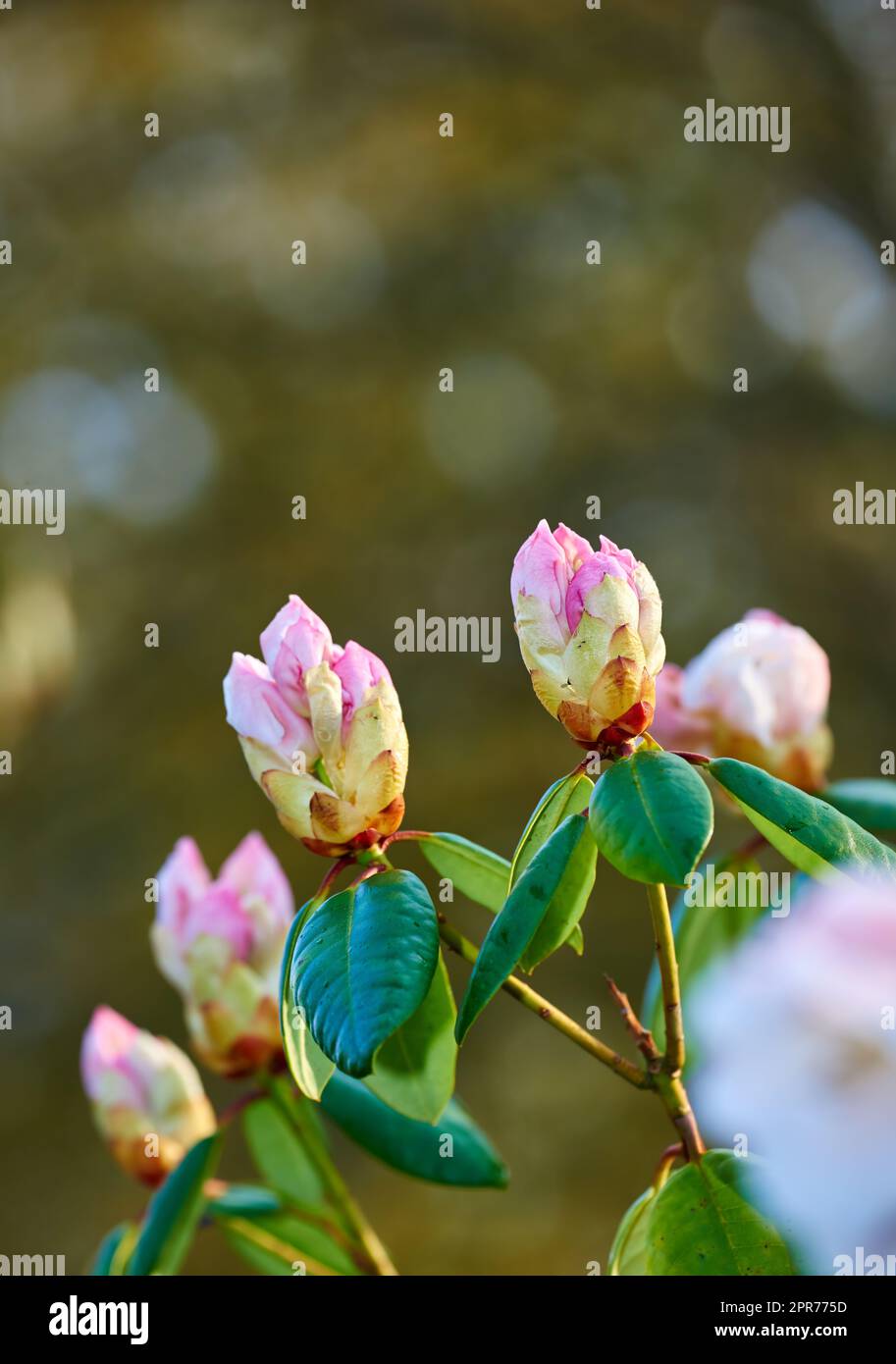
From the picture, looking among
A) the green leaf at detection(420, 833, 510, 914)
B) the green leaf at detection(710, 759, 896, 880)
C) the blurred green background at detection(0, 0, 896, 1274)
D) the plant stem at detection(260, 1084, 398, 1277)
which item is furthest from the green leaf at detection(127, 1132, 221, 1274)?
the blurred green background at detection(0, 0, 896, 1274)

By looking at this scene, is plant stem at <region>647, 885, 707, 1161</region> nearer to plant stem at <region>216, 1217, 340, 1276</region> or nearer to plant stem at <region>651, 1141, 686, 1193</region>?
plant stem at <region>651, 1141, 686, 1193</region>

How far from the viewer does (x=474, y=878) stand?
0.40 m

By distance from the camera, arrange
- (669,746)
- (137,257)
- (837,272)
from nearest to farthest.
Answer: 1. (669,746)
2. (837,272)
3. (137,257)

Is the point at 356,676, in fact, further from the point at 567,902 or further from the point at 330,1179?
the point at 330,1179

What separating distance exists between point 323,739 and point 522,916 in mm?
84

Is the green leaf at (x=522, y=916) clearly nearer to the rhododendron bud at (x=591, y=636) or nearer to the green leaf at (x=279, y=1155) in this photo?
the rhododendron bud at (x=591, y=636)

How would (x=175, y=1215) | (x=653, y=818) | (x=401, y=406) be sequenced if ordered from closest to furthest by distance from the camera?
(x=653, y=818) < (x=175, y=1215) < (x=401, y=406)

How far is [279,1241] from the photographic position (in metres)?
0.53

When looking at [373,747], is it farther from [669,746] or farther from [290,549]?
[290,549]

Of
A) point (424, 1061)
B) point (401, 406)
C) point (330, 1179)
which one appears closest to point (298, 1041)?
point (424, 1061)

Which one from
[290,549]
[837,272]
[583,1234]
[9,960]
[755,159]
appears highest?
[755,159]
